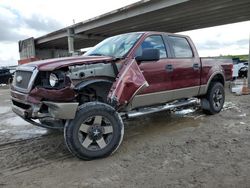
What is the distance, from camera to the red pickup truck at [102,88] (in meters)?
4.48

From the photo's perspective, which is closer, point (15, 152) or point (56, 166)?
point (56, 166)

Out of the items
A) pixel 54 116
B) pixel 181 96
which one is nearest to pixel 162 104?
pixel 181 96

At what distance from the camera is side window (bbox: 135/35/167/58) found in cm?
564

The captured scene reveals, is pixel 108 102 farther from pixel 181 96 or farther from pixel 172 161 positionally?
pixel 181 96

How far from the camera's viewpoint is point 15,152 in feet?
16.7

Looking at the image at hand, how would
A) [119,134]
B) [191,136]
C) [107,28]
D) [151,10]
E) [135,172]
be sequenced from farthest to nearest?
1. [107,28]
2. [151,10]
3. [191,136]
4. [119,134]
5. [135,172]

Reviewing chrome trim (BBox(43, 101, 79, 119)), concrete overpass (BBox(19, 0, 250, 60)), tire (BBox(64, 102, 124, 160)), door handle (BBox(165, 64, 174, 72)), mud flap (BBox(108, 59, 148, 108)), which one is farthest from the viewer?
concrete overpass (BBox(19, 0, 250, 60))

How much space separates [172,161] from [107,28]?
88.3 ft

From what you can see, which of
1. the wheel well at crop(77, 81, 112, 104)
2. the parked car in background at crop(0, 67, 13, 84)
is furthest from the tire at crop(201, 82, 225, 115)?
the parked car in background at crop(0, 67, 13, 84)

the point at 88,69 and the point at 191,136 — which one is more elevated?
the point at 88,69

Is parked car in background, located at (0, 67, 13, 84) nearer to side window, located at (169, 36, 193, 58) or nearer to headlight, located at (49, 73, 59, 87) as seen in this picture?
side window, located at (169, 36, 193, 58)

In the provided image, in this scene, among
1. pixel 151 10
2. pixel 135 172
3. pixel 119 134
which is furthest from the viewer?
pixel 151 10

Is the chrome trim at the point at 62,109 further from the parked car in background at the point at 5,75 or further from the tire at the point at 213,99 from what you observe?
the parked car in background at the point at 5,75

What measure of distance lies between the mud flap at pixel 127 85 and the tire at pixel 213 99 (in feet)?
→ 9.44
